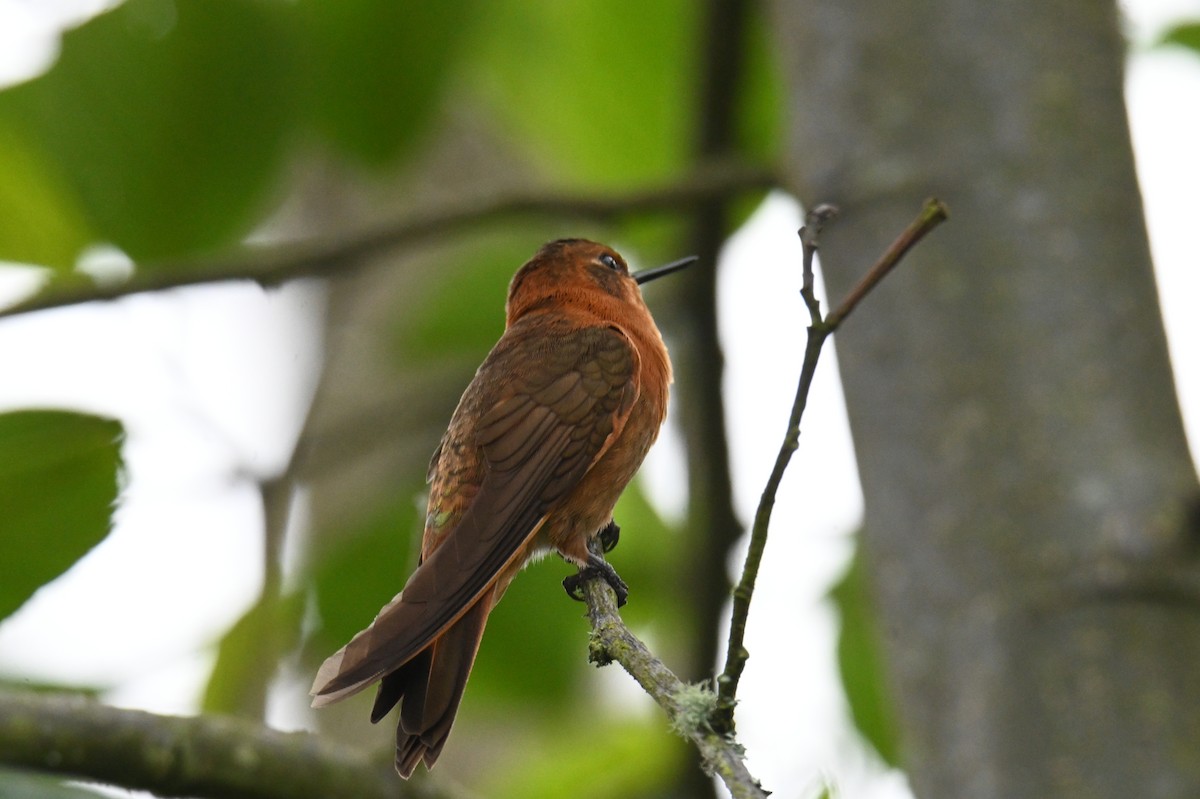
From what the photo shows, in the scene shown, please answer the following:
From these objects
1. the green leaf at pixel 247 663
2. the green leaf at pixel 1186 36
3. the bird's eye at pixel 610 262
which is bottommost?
the green leaf at pixel 247 663

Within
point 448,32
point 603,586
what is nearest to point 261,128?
point 448,32

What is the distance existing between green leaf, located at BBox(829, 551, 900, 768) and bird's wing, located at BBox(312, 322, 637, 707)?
6.50 ft

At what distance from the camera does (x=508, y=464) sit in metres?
2.31

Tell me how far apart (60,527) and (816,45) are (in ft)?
6.88

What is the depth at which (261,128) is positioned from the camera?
13.1 ft

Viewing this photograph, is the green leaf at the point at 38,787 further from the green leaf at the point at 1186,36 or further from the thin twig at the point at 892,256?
the green leaf at the point at 1186,36

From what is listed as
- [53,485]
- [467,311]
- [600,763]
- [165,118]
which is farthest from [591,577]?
[600,763]

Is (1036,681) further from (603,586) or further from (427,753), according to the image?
(427,753)

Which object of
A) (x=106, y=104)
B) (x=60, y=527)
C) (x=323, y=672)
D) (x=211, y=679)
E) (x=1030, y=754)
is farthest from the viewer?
(x=106, y=104)

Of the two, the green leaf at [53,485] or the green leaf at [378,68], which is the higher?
the green leaf at [378,68]

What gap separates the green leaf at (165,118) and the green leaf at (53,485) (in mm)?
1154

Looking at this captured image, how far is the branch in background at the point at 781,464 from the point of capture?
1.56m

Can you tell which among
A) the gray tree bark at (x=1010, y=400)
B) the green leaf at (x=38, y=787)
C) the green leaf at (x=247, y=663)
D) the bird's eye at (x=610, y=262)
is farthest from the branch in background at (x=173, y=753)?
the bird's eye at (x=610, y=262)

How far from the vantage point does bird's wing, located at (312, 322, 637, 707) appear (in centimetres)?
166
